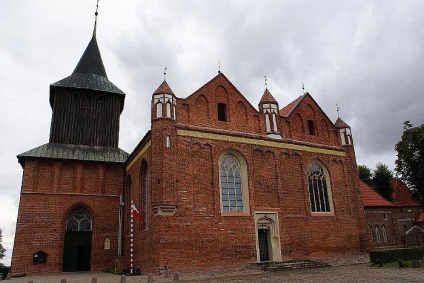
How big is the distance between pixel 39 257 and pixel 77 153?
786 centimetres

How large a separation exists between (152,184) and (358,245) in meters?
15.1

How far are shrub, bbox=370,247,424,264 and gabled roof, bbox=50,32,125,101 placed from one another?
23.4 metres

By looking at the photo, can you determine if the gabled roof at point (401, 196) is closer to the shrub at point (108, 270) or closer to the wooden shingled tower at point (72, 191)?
the wooden shingled tower at point (72, 191)

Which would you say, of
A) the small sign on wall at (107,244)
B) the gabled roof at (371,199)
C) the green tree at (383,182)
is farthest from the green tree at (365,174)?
the small sign on wall at (107,244)

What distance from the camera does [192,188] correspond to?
19.8 meters

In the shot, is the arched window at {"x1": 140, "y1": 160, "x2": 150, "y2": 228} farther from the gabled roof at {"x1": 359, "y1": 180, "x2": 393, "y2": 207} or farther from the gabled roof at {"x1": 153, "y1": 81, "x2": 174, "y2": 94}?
the gabled roof at {"x1": 359, "y1": 180, "x2": 393, "y2": 207}

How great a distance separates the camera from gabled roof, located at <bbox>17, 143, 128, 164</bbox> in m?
26.1

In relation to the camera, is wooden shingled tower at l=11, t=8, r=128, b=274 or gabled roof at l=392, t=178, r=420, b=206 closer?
wooden shingled tower at l=11, t=8, r=128, b=274

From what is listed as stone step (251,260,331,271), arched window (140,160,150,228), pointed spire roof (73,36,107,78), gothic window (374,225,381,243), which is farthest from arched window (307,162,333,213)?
pointed spire roof (73,36,107,78)

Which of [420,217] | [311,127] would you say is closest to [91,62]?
[311,127]

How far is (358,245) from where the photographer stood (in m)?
24.4

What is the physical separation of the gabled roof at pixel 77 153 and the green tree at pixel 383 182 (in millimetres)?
31705

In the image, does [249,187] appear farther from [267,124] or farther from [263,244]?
[267,124]

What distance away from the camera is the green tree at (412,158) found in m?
26.2
